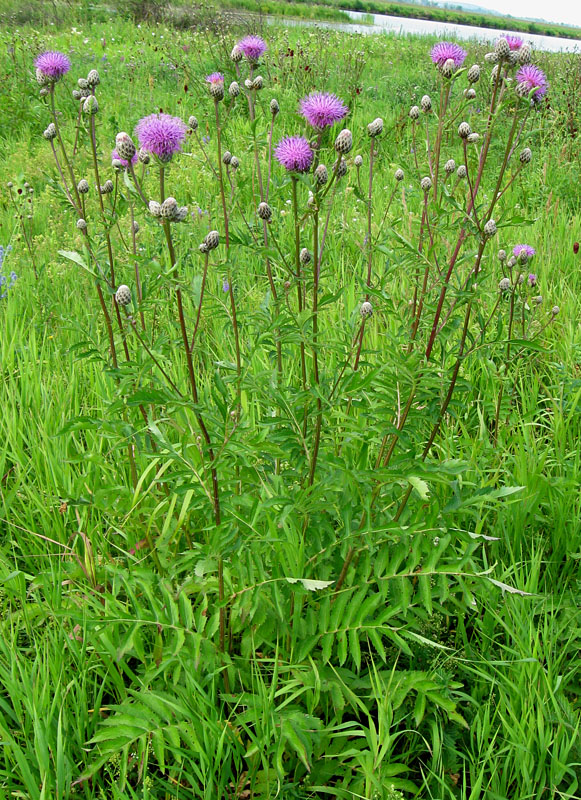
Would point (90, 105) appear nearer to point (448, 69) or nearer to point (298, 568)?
point (448, 69)

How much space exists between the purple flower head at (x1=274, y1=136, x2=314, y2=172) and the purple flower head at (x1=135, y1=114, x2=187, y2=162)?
0.82 ft

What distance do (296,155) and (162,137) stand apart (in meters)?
0.32

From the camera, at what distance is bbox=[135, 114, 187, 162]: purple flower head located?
1472mm

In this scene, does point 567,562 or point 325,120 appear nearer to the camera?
point 325,120

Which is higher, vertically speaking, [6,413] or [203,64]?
[203,64]

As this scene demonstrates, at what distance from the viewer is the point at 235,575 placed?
146 centimetres

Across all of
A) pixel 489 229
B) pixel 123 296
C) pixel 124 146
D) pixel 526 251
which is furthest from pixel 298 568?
pixel 526 251

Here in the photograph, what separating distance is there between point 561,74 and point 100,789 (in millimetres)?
7908

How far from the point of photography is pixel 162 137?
1.47 metres

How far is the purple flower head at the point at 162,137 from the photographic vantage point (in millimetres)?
1472

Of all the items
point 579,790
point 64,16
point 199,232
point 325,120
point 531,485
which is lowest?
point 579,790

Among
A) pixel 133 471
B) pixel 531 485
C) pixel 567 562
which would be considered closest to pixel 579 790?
pixel 567 562

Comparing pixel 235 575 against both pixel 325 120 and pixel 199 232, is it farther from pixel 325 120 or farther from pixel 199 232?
pixel 199 232

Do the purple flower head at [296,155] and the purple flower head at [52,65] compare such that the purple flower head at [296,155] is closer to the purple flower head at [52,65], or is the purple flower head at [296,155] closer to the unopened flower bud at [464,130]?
the unopened flower bud at [464,130]
